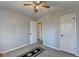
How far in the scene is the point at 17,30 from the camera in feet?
17.4

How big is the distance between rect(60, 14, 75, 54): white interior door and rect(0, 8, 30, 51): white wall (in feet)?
8.55

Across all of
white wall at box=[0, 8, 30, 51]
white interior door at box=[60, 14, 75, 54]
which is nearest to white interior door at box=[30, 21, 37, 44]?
white wall at box=[0, 8, 30, 51]

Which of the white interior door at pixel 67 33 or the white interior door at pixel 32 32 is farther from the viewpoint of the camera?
the white interior door at pixel 32 32

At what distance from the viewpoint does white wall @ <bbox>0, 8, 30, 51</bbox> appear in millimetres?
4309

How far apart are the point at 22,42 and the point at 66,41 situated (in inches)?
115

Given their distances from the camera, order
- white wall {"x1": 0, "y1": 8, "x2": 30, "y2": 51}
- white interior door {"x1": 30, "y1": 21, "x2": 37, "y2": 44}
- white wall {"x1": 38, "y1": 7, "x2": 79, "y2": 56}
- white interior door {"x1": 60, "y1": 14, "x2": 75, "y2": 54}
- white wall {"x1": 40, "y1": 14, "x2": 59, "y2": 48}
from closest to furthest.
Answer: white interior door {"x1": 60, "y1": 14, "x2": 75, "y2": 54} → white wall {"x1": 0, "y1": 8, "x2": 30, "y2": 51} → white wall {"x1": 38, "y1": 7, "x2": 79, "y2": 56} → white wall {"x1": 40, "y1": 14, "x2": 59, "y2": 48} → white interior door {"x1": 30, "y1": 21, "x2": 37, "y2": 44}

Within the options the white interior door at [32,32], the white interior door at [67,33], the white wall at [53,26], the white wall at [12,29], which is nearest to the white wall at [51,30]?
the white wall at [53,26]

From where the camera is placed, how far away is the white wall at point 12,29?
170 inches

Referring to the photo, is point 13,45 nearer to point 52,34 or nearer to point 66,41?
point 52,34

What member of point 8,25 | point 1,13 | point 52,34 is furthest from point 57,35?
point 1,13

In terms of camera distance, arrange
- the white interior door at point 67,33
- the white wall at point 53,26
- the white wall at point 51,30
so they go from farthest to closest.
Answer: the white wall at point 51,30 < the white wall at point 53,26 < the white interior door at point 67,33

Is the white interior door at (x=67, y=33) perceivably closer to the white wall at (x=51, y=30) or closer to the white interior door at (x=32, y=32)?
the white wall at (x=51, y=30)

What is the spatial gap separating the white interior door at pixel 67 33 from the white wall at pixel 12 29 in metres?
2.61

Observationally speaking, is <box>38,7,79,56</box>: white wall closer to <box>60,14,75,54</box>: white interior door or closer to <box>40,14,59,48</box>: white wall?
<box>40,14,59,48</box>: white wall
